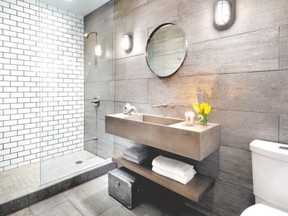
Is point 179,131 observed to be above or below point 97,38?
below

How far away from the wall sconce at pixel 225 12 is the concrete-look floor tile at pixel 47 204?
244 cm

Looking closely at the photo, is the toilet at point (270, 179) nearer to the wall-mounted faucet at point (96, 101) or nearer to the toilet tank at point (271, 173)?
the toilet tank at point (271, 173)

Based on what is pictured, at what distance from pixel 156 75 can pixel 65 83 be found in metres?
1.78

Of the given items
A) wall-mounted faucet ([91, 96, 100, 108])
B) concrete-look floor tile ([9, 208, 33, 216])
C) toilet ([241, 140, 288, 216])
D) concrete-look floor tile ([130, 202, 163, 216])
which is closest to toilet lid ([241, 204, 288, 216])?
toilet ([241, 140, 288, 216])

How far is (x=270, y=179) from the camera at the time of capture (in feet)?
3.76

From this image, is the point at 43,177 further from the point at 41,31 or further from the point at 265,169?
the point at 265,169

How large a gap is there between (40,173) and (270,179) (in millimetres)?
2527

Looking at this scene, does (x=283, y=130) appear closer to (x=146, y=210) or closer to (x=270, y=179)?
(x=270, y=179)

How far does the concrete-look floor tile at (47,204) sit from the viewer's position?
5.74ft

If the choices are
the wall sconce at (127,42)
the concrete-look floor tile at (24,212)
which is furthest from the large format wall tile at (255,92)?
the concrete-look floor tile at (24,212)

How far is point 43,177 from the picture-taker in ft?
7.05

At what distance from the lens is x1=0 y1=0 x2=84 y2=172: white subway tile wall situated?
2.40 meters

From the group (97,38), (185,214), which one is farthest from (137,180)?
(97,38)

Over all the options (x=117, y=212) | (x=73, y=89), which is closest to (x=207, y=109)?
(x=117, y=212)
